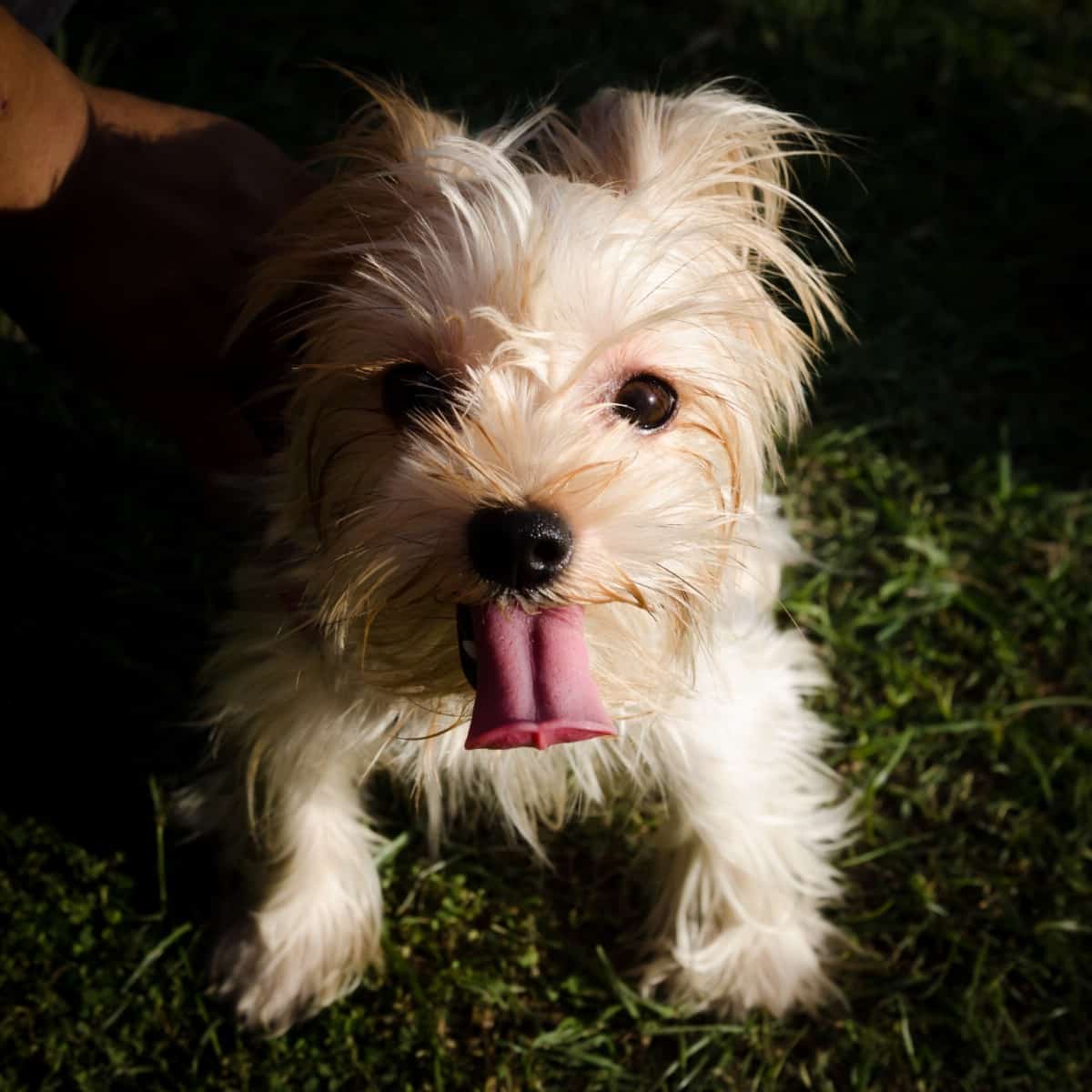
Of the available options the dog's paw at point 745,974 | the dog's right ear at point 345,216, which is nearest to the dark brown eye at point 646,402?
the dog's right ear at point 345,216

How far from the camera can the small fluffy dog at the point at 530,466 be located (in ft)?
5.74

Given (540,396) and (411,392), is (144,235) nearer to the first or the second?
(411,392)

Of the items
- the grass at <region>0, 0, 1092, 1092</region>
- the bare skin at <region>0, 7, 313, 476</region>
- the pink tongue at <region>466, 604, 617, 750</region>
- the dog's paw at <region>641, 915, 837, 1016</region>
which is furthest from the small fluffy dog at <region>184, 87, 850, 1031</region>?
the grass at <region>0, 0, 1092, 1092</region>

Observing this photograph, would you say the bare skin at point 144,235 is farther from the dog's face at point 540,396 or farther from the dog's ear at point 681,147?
the dog's ear at point 681,147

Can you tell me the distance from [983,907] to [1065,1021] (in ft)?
1.00

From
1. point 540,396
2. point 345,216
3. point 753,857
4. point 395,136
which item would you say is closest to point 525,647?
point 540,396

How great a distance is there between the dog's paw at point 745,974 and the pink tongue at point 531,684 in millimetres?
1148

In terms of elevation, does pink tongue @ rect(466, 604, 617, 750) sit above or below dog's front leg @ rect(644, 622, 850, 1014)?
above

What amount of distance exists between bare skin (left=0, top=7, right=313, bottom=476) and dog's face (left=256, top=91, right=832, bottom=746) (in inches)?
15.3

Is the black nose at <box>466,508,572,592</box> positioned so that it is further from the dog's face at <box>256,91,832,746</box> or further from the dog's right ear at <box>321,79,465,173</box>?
the dog's right ear at <box>321,79,465,173</box>

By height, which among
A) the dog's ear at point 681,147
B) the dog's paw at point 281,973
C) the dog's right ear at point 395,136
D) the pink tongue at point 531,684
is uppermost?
the dog's ear at point 681,147

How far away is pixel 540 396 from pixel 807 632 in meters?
1.72

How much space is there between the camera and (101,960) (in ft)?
9.02

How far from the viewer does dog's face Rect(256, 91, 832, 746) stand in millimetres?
1739
